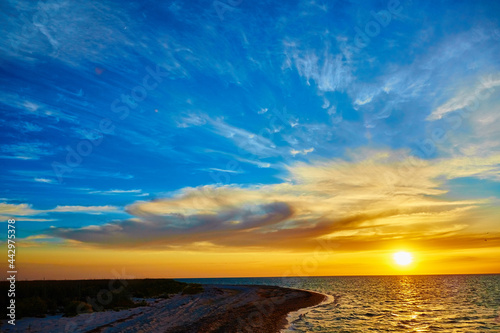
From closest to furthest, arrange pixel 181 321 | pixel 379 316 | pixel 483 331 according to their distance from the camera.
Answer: pixel 181 321, pixel 483 331, pixel 379 316

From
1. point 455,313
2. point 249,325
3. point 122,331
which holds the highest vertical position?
point 122,331

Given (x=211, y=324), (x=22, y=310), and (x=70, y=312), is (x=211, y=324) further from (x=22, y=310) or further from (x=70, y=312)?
(x=22, y=310)

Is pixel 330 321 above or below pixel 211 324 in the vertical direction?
below

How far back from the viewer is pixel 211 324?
2428 centimetres

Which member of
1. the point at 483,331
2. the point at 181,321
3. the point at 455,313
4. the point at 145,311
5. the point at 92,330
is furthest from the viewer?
the point at 455,313

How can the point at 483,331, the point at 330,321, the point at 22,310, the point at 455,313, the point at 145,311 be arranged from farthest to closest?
1. the point at 455,313
2. the point at 330,321
3. the point at 145,311
4. the point at 483,331
5. the point at 22,310

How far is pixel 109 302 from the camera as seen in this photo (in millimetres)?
31734

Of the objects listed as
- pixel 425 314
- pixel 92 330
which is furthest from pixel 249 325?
pixel 425 314

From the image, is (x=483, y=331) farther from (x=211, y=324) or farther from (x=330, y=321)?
(x=211, y=324)

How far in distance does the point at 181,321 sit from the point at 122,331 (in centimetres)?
613

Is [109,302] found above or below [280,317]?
above

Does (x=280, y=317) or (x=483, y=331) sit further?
(x=280, y=317)

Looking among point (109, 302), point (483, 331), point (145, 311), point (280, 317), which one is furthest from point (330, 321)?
point (109, 302)

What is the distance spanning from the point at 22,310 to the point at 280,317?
22.9 m
